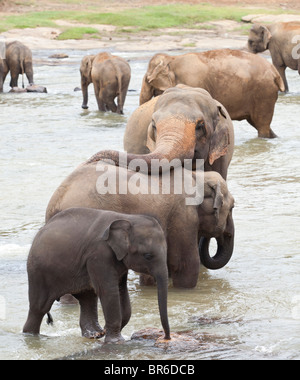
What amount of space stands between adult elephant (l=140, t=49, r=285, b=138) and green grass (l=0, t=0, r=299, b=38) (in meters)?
25.0

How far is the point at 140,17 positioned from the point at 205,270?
114ft

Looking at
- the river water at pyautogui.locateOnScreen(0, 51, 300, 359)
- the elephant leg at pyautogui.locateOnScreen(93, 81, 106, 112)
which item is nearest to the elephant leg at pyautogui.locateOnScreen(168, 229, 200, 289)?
the river water at pyautogui.locateOnScreen(0, 51, 300, 359)

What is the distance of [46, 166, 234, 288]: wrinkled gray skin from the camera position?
5895mm

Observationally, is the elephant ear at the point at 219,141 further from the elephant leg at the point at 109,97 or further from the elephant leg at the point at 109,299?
the elephant leg at the point at 109,97

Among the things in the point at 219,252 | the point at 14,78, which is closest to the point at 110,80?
the point at 14,78

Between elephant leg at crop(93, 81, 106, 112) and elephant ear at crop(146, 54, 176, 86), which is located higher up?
elephant ear at crop(146, 54, 176, 86)

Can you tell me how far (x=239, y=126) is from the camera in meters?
15.1

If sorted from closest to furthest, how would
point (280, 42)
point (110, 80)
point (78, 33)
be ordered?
1. point (110, 80)
2. point (280, 42)
3. point (78, 33)

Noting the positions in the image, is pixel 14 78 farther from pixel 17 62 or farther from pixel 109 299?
pixel 109 299

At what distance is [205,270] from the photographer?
23.1 feet

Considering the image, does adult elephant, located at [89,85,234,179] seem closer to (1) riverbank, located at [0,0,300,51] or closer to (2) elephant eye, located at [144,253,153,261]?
(2) elephant eye, located at [144,253,153,261]

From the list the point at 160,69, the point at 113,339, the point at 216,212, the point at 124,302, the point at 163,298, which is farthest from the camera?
the point at 160,69
